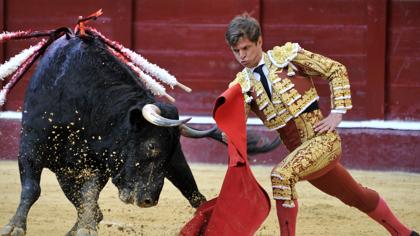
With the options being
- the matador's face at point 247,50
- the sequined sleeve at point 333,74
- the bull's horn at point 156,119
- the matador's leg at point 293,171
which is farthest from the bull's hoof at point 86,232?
the sequined sleeve at point 333,74

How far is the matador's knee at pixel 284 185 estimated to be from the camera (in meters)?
3.76

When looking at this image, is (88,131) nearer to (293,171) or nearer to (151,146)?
(151,146)

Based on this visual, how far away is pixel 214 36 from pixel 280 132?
3.70 meters

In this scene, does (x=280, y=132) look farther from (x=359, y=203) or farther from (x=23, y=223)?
(x=23, y=223)

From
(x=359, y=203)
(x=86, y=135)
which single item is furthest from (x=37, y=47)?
(x=359, y=203)

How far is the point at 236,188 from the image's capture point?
3.88 meters

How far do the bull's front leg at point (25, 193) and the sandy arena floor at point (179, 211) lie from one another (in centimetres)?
50

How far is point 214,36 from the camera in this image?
25.1ft

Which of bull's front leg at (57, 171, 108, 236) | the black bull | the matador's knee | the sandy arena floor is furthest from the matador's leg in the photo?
the sandy arena floor

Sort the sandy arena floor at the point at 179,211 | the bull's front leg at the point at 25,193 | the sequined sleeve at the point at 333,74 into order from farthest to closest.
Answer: the sandy arena floor at the point at 179,211 → the bull's front leg at the point at 25,193 → the sequined sleeve at the point at 333,74

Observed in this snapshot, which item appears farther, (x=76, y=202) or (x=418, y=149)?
(x=418, y=149)

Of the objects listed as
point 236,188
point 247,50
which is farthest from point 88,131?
point 247,50

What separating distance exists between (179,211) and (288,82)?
179 centimetres

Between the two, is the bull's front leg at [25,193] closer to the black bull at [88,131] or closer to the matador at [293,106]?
the black bull at [88,131]
